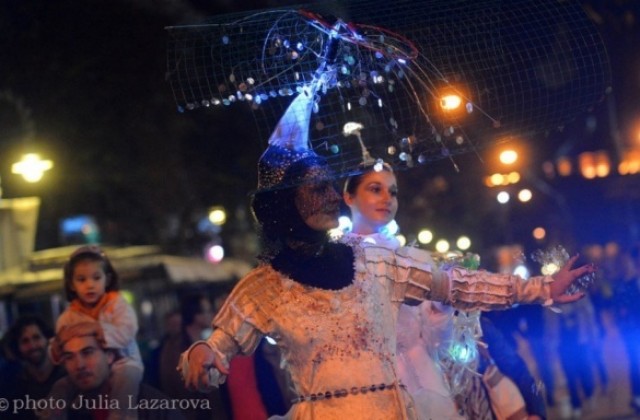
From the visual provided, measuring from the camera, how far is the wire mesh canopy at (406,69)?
4988 mm

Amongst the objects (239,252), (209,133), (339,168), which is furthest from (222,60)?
(239,252)

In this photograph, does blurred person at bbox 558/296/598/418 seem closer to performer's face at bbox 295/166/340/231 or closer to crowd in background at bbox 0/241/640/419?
crowd in background at bbox 0/241/640/419

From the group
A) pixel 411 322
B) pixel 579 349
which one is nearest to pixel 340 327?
pixel 411 322

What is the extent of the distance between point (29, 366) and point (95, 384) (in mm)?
1370

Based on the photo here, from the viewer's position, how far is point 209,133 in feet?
60.2

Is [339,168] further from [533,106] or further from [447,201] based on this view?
[447,201]

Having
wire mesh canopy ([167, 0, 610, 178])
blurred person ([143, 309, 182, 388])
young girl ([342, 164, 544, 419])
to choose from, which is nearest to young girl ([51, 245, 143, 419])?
blurred person ([143, 309, 182, 388])

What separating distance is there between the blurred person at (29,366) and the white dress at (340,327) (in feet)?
10.9

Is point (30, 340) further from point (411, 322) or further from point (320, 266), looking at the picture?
point (320, 266)

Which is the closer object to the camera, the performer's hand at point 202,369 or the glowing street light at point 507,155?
the performer's hand at point 202,369

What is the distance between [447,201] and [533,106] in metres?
18.9

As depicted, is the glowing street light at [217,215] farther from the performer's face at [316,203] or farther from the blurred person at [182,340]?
the performer's face at [316,203]

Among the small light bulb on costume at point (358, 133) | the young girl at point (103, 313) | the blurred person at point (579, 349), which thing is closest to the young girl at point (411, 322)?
the small light bulb on costume at point (358, 133)

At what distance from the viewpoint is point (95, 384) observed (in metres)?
7.10
